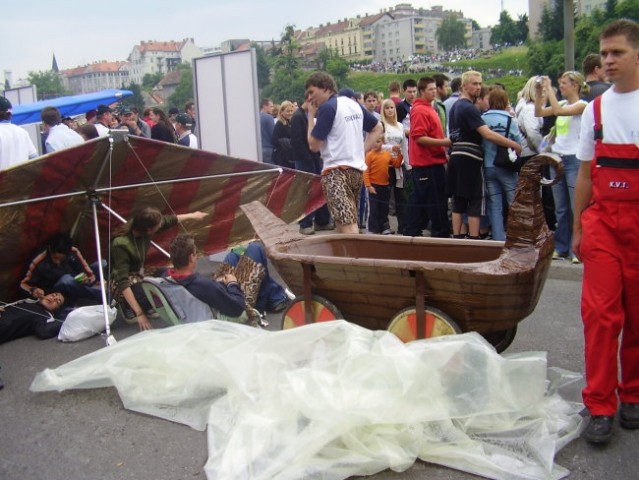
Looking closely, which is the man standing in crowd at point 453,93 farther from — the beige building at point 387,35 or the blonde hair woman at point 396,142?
the beige building at point 387,35

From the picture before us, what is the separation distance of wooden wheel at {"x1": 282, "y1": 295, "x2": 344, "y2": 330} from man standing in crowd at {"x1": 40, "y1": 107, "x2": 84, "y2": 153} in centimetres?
541

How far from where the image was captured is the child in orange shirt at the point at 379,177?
30.2ft

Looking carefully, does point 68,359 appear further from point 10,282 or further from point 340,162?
point 340,162

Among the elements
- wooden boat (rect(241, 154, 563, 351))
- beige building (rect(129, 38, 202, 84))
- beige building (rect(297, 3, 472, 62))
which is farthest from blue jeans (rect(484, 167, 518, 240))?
beige building (rect(129, 38, 202, 84))

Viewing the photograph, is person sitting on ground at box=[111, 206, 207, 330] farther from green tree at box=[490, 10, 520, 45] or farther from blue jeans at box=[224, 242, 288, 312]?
green tree at box=[490, 10, 520, 45]

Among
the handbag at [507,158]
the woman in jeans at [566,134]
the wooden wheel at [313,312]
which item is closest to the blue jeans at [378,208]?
the handbag at [507,158]

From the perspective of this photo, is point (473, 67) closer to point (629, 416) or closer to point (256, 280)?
point (256, 280)

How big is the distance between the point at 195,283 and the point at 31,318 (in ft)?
5.37

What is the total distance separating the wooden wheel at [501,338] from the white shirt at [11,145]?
4982 mm

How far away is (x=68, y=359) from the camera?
531cm

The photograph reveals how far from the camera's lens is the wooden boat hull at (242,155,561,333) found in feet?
12.5

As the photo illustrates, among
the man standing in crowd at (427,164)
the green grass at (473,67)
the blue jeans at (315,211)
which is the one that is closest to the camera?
the man standing in crowd at (427,164)

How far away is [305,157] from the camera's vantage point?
31.9 ft

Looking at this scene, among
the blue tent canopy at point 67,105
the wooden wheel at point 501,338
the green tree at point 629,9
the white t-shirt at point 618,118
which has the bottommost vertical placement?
the wooden wheel at point 501,338
